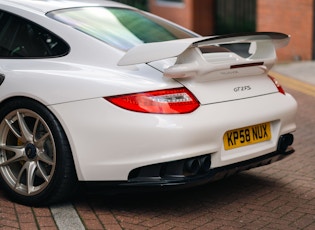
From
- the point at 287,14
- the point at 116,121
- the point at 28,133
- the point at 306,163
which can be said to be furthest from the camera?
the point at 287,14

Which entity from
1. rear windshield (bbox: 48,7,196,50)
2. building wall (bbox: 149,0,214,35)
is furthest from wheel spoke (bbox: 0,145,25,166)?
building wall (bbox: 149,0,214,35)

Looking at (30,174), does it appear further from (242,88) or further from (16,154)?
(242,88)

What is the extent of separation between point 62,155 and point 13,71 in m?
0.75

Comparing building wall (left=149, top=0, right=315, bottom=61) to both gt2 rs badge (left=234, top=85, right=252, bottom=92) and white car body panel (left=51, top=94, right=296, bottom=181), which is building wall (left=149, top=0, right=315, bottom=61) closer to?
gt2 rs badge (left=234, top=85, right=252, bottom=92)

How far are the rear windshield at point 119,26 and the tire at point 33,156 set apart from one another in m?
0.69

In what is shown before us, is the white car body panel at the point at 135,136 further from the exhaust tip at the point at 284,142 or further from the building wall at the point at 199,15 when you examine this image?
the building wall at the point at 199,15

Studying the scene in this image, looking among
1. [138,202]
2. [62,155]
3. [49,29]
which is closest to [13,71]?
[49,29]

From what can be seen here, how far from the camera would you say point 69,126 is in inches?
213

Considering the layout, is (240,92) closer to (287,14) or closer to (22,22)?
(22,22)

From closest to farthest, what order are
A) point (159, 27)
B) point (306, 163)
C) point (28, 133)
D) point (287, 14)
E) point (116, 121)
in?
point (116, 121), point (28, 133), point (159, 27), point (306, 163), point (287, 14)

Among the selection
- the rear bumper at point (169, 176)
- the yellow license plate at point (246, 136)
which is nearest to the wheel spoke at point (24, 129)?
the rear bumper at point (169, 176)

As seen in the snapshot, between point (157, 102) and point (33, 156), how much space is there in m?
0.98

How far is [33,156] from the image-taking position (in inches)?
222

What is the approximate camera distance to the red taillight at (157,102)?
5266 mm
